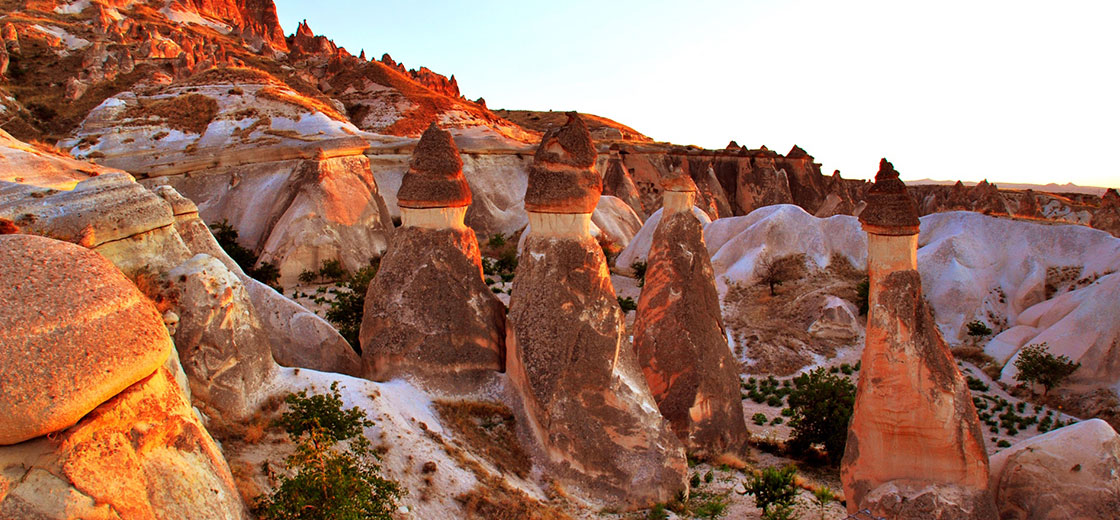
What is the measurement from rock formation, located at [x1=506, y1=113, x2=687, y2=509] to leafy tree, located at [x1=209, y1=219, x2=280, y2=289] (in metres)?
11.6

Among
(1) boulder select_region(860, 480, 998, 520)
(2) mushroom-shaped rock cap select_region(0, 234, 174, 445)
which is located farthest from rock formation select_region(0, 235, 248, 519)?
(1) boulder select_region(860, 480, 998, 520)

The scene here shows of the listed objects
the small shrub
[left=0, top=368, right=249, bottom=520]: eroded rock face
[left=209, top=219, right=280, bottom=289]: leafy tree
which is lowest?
the small shrub

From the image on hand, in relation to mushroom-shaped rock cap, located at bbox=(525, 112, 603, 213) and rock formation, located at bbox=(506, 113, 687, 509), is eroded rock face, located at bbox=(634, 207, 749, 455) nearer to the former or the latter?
rock formation, located at bbox=(506, 113, 687, 509)

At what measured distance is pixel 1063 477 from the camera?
7781 millimetres

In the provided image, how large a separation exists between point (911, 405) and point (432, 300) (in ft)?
20.1

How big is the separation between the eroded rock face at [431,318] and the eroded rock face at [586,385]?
72 cm

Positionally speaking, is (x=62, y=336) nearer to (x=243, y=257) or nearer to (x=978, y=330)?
(x=243, y=257)

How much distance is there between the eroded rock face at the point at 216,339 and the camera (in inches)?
280

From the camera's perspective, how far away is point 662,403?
10805mm

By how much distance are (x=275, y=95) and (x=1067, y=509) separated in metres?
26.9

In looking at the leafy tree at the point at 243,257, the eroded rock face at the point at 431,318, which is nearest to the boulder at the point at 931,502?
the eroded rock face at the point at 431,318

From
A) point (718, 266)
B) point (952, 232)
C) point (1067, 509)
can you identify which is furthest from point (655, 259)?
point (952, 232)

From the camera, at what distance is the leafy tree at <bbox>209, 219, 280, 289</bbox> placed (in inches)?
725

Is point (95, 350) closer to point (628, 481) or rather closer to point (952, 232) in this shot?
point (628, 481)
